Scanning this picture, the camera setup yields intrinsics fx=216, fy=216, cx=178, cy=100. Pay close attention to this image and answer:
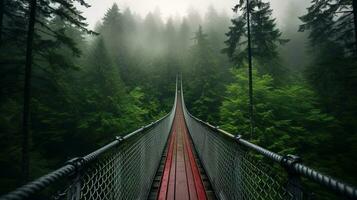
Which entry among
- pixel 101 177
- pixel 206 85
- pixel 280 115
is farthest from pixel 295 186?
pixel 206 85

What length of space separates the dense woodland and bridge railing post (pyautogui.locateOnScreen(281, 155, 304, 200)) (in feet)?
23.8

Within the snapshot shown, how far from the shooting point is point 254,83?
39.6ft

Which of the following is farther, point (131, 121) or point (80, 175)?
point (131, 121)

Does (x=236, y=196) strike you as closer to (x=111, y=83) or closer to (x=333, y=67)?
(x=333, y=67)

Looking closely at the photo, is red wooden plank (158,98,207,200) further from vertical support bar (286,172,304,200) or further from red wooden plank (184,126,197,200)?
vertical support bar (286,172,304,200)

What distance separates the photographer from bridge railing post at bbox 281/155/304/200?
117cm

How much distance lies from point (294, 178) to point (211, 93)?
75.1ft

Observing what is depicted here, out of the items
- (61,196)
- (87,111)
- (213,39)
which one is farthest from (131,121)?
(213,39)

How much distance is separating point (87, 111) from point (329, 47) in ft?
63.4

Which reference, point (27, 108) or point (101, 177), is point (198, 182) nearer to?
point (101, 177)

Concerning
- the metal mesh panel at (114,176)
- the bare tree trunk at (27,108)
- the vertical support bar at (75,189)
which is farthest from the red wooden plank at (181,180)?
the bare tree trunk at (27,108)

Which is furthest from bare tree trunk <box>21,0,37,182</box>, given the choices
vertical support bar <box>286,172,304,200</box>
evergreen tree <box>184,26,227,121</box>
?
evergreen tree <box>184,26,227,121</box>

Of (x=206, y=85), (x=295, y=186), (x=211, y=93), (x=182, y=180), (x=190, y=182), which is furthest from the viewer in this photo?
(x=206, y=85)

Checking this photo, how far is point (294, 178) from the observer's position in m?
1.22
